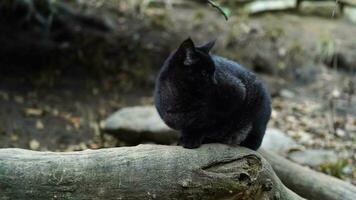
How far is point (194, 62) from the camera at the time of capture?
2.92 metres

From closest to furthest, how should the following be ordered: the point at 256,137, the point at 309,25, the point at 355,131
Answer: the point at 256,137
the point at 355,131
the point at 309,25

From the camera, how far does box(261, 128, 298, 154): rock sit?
531cm

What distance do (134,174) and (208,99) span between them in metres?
0.61

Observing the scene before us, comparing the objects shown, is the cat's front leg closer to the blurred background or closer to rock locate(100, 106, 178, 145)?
rock locate(100, 106, 178, 145)

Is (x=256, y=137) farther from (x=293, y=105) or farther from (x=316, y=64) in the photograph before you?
(x=316, y=64)

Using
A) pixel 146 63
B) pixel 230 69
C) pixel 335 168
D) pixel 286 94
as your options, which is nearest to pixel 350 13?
pixel 286 94

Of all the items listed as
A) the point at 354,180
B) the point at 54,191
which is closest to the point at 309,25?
the point at 354,180

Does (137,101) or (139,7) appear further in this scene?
(139,7)

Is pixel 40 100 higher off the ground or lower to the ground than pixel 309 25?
lower

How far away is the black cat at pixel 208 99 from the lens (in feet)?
9.71

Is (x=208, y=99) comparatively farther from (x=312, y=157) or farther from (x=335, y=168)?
(x=312, y=157)

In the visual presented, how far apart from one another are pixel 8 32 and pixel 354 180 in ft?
14.4

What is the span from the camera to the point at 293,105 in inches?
265

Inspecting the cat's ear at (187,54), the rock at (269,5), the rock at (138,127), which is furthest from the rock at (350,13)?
the cat's ear at (187,54)
